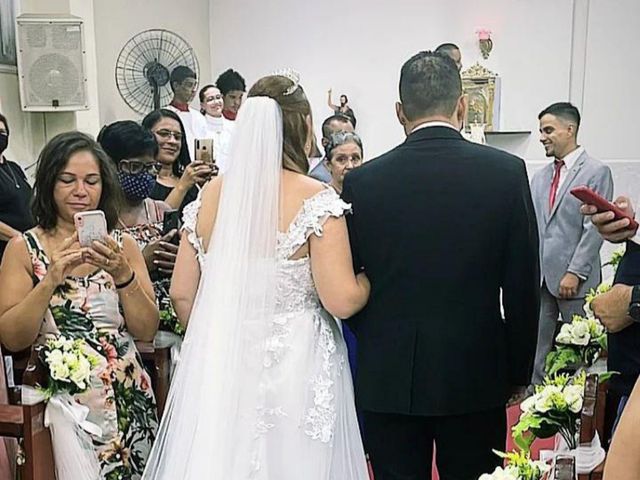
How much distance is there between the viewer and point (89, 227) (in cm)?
196

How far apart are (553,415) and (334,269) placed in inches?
25.1

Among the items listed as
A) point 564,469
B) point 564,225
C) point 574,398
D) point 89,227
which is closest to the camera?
point 564,469

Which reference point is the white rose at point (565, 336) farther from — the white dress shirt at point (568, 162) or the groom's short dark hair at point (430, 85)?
the white dress shirt at point (568, 162)

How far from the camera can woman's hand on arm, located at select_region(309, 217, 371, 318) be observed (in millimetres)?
1837

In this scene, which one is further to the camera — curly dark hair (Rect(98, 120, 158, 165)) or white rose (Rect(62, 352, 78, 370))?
curly dark hair (Rect(98, 120, 158, 165))

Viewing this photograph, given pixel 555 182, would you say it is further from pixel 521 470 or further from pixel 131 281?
pixel 521 470

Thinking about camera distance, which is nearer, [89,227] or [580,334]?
[89,227]

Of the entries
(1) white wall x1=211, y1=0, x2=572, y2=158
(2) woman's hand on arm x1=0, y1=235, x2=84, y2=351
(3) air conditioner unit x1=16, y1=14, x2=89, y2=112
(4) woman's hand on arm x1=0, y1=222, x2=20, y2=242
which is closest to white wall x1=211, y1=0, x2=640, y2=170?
(1) white wall x1=211, y1=0, x2=572, y2=158

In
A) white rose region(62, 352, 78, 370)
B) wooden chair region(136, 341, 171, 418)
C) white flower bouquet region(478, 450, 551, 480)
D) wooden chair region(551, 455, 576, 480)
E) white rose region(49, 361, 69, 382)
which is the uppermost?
wooden chair region(551, 455, 576, 480)

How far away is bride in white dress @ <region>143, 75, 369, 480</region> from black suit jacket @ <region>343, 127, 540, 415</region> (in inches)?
3.5

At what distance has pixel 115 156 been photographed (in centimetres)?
267

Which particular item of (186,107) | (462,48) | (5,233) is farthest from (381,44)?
(5,233)

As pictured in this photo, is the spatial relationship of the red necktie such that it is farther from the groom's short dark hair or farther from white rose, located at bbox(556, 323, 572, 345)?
the groom's short dark hair

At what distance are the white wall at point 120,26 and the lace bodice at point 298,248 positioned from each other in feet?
14.1
